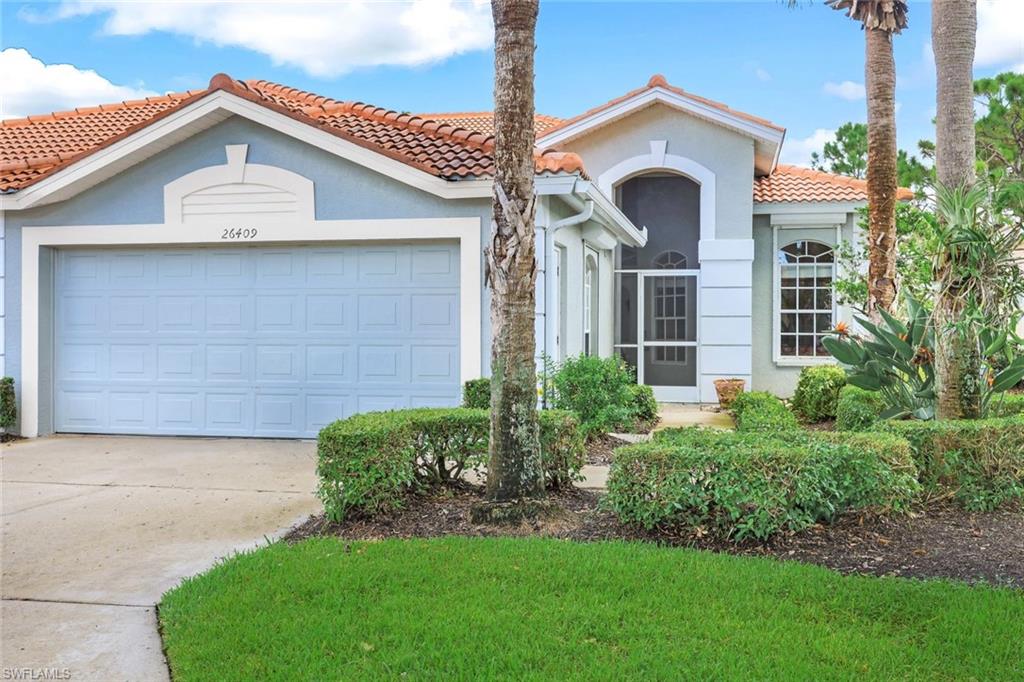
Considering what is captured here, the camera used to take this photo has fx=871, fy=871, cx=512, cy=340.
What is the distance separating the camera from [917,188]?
19.3m

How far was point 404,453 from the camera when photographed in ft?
21.8

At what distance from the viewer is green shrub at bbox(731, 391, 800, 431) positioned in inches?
375

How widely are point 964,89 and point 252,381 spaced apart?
28.7 feet

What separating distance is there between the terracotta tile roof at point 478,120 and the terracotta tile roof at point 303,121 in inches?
201

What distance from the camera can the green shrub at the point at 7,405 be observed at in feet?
36.8

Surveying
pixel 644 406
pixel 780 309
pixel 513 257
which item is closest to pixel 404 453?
pixel 513 257

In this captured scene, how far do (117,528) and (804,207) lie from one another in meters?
13.2

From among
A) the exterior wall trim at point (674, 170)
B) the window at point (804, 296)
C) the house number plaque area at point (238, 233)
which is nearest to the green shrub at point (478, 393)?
the house number plaque area at point (238, 233)

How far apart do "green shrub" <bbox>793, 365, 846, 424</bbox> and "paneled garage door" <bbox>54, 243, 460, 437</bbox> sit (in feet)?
17.7

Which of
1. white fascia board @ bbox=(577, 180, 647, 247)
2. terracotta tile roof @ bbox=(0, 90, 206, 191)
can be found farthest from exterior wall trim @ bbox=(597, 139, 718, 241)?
terracotta tile roof @ bbox=(0, 90, 206, 191)

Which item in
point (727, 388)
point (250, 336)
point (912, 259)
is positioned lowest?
point (727, 388)

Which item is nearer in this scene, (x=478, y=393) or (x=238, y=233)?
(x=478, y=393)

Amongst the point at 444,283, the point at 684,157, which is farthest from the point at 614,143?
the point at 444,283

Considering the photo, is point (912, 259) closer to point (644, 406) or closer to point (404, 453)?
point (644, 406)
